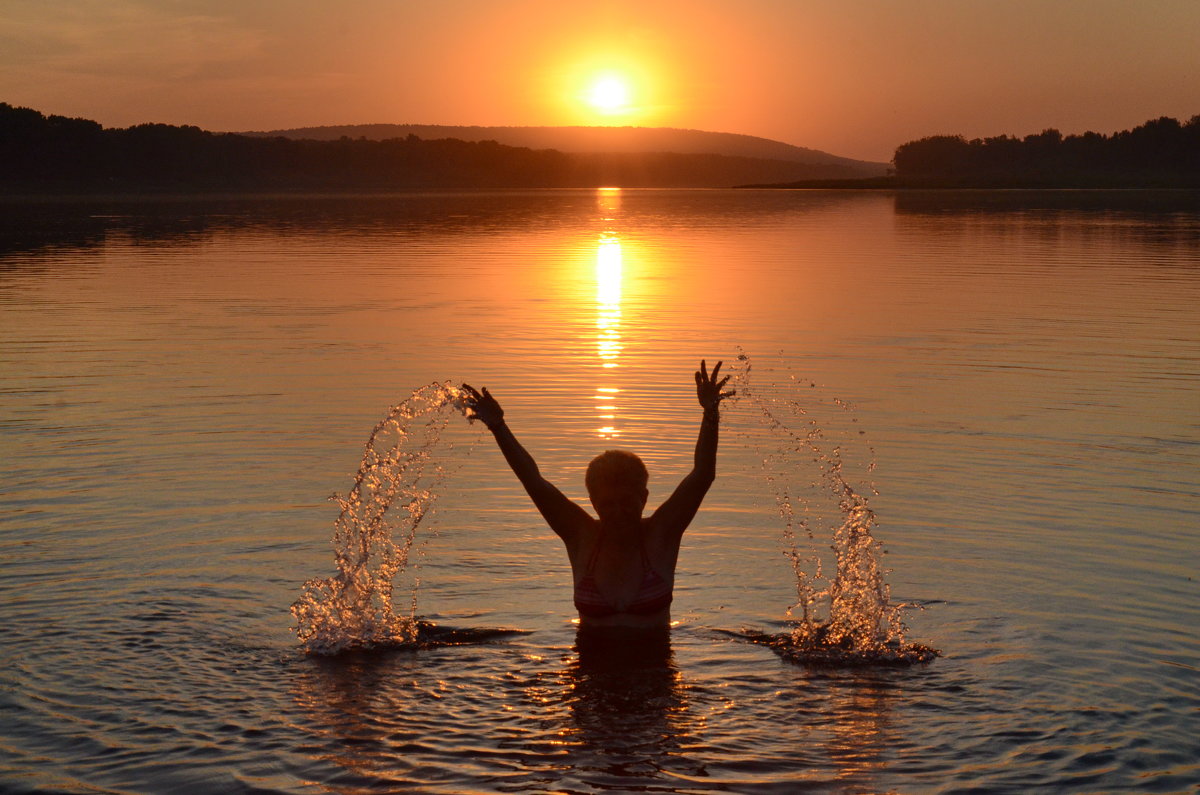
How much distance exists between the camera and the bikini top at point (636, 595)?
8.42 m

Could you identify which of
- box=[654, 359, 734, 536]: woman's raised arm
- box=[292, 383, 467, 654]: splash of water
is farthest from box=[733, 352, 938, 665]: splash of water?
box=[292, 383, 467, 654]: splash of water

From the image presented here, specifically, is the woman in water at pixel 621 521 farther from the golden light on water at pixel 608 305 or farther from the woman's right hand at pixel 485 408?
the golden light on water at pixel 608 305

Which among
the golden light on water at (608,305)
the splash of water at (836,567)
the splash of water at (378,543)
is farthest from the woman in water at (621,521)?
the golden light on water at (608,305)

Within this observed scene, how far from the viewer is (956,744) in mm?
7391

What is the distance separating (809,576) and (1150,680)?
305 centimetres

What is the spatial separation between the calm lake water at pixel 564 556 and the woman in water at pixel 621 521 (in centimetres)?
44

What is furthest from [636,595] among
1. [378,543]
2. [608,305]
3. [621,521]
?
[608,305]

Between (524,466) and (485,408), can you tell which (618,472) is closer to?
(524,466)

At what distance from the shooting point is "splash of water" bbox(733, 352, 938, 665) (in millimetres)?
9078

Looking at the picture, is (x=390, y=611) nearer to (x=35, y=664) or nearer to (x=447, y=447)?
(x=35, y=664)

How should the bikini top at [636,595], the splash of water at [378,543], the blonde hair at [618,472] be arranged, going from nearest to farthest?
the blonde hair at [618,472] < the bikini top at [636,595] < the splash of water at [378,543]

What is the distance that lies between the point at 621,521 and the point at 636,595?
0.58 meters

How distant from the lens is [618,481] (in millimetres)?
7945

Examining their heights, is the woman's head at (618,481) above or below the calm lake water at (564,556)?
above
